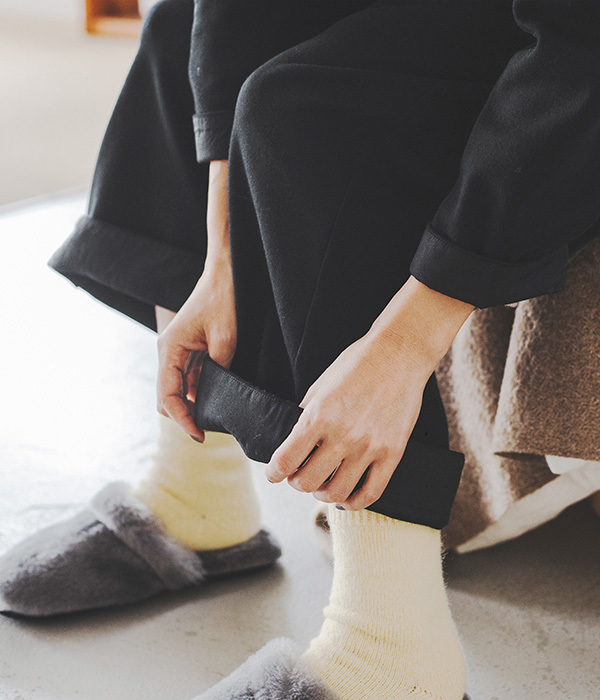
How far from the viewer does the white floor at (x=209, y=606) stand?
0.62 m

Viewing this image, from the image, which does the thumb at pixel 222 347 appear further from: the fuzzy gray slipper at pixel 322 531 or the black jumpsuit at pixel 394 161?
the fuzzy gray slipper at pixel 322 531

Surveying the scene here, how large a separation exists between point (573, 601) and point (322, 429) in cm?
40

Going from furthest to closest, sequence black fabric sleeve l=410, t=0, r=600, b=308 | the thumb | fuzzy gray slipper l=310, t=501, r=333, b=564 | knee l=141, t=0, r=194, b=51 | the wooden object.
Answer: the wooden object < fuzzy gray slipper l=310, t=501, r=333, b=564 < knee l=141, t=0, r=194, b=51 < the thumb < black fabric sleeve l=410, t=0, r=600, b=308

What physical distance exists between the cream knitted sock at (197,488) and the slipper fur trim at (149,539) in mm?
Answer: 15

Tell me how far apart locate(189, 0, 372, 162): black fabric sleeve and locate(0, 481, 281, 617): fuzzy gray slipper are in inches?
13.1

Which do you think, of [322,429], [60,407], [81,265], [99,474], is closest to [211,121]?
[81,265]

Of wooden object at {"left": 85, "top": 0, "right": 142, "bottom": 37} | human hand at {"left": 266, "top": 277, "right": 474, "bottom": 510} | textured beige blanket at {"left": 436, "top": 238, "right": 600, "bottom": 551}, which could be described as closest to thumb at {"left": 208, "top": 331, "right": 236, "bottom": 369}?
human hand at {"left": 266, "top": 277, "right": 474, "bottom": 510}

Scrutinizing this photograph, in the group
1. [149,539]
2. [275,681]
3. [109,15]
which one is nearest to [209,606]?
[149,539]

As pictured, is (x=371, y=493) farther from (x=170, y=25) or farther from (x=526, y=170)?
(x=170, y=25)

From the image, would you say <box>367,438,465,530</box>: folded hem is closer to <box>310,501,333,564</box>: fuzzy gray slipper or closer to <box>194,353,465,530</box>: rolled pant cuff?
<box>194,353,465,530</box>: rolled pant cuff

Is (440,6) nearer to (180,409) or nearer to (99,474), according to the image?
(180,409)

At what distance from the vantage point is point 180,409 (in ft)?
1.93

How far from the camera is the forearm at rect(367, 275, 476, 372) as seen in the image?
45 cm

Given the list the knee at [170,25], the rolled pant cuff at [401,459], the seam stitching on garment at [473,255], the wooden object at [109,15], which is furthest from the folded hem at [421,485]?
the wooden object at [109,15]
